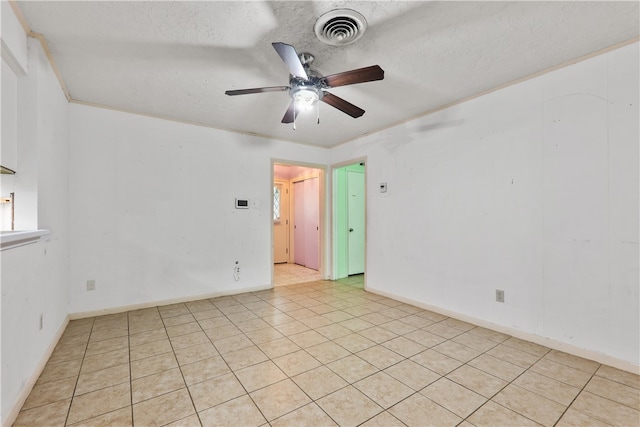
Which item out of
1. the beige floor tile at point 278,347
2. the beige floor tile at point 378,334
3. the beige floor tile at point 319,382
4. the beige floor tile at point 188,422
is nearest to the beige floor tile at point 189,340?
the beige floor tile at point 278,347

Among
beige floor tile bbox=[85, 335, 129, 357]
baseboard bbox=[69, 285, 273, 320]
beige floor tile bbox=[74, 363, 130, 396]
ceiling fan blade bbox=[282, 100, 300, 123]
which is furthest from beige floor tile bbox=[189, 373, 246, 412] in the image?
ceiling fan blade bbox=[282, 100, 300, 123]

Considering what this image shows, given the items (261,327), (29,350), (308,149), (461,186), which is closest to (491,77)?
(461,186)

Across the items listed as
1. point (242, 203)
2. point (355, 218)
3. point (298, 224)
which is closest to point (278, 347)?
point (242, 203)

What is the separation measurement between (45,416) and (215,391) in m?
0.94

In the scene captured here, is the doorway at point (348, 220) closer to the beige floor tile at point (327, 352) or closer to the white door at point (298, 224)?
the white door at point (298, 224)

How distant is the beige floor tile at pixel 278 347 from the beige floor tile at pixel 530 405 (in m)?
1.54

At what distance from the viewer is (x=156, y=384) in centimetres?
196

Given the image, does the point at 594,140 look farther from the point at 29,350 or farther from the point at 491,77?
the point at 29,350

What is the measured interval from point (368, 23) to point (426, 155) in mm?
2027

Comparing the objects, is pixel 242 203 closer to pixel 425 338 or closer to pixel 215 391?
pixel 215 391

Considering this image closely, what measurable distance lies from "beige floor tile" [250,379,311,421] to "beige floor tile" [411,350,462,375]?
1015 millimetres

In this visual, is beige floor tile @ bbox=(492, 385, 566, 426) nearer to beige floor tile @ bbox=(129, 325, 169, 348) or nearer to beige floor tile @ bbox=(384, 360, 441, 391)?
beige floor tile @ bbox=(384, 360, 441, 391)

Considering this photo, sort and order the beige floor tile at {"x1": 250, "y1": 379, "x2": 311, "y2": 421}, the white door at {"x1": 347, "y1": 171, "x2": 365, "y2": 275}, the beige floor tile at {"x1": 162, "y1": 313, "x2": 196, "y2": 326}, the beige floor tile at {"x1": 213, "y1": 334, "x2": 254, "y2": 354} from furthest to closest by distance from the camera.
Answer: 1. the white door at {"x1": 347, "y1": 171, "x2": 365, "y2": 275}
2. the beige floor tile at {"x1": 162, "y1": 313, "x2": 196, "y2": 326}
3. the beige floor tile at {"x1": 213, "y1": 334, "x2": 254, "y2": 354}
4. the beige floor tile at {"x1": 250, "y1": 379, "x2": 311, "y2": 421}

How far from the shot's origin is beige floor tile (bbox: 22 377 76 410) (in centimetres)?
176
